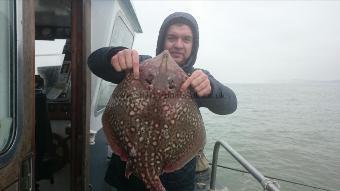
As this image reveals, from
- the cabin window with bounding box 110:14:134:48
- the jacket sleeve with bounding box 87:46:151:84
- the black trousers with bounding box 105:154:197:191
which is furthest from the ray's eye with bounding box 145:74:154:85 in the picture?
the cabin window with bounding box 110:14:134:48

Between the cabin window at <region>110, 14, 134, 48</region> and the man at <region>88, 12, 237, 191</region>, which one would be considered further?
the cabin window at <region>110, 14, 134, 48</region>

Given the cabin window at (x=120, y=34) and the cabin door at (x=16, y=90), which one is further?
the cabin window at (x=120, y=34)

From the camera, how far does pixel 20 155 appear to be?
192 cm

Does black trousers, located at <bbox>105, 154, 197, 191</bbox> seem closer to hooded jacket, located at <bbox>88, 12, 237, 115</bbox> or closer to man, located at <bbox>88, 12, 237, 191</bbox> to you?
man, located at <bbox>88, 12, 237, 191</bbox>

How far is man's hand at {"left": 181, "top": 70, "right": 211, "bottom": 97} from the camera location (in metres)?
1.93

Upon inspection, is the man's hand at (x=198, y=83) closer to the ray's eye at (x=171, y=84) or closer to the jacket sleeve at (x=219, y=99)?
the ray's eye at (x=171, y=84)

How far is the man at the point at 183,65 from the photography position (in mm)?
1966

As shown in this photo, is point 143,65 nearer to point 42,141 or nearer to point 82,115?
point 82,115

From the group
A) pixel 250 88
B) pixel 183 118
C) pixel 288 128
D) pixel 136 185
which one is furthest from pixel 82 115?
pixel 250 88

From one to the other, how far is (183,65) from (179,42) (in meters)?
0.19

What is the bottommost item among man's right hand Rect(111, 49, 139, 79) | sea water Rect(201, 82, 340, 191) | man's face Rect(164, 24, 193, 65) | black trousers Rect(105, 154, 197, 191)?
sea water Rect(201, 82, 340, 191)

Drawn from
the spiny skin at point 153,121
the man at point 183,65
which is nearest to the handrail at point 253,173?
the man at point 183,65

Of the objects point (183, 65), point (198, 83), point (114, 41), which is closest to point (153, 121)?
point (198, 83)

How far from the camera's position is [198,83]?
1.94 meters
